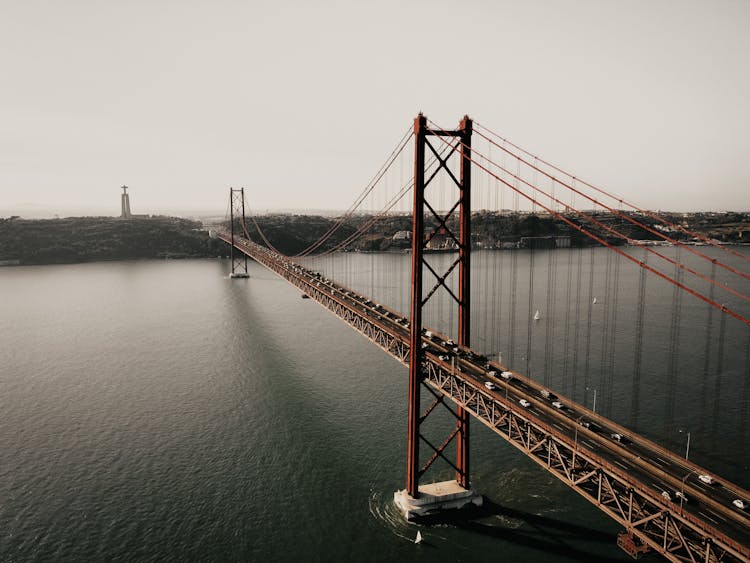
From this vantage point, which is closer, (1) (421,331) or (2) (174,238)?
(1) (421,331)

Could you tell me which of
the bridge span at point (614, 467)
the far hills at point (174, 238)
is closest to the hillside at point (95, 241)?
the far hills at point (174, 238)

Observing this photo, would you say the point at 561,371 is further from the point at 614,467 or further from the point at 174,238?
the point at 174,238

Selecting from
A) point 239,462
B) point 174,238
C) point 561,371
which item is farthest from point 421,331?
point 174,238

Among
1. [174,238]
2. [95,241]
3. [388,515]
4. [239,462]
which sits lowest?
[388,515]

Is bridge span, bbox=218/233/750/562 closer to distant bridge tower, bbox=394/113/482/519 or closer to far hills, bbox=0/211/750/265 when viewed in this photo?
distant bridge tower, bbox=394/113/482/519

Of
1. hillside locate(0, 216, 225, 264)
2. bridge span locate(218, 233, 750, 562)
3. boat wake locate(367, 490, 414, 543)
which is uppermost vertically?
hillside locate(0, 216, 225, 264)

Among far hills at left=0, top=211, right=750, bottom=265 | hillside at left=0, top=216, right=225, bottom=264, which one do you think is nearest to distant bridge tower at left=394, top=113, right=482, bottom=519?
far hills at left=0, top=211, right=750, bottom=265

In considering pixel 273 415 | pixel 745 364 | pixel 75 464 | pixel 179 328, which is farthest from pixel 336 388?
pixel 745 364

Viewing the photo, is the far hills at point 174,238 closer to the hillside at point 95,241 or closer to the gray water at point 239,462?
the hillside at point 95,241
